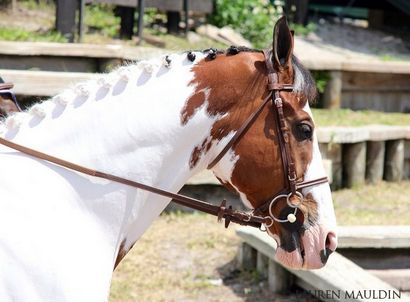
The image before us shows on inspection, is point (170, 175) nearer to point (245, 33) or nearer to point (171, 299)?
point (171, 299)

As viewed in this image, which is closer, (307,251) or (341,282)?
(307,251)

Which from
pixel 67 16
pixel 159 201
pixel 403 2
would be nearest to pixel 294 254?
pixel 159 201

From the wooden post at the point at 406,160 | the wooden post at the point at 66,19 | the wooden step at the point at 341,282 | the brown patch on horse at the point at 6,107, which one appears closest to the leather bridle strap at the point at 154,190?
the brown patch on horse at the point at 6,107

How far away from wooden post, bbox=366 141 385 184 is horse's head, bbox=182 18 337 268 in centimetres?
558

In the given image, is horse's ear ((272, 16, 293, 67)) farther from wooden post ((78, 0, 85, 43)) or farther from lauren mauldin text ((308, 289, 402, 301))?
wooden post ((78, 0, 85, 43))

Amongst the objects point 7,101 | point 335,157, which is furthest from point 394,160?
point 7,101

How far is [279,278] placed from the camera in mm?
5664

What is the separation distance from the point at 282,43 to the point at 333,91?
262 inches

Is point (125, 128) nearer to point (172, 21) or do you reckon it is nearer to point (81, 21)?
point (81, 21)

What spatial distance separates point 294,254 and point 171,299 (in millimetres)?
2776

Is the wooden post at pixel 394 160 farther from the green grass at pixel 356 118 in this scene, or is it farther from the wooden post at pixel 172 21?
the wooden post at pixel 172 21

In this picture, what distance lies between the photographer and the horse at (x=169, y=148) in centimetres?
270

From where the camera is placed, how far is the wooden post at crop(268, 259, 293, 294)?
18.6 feet

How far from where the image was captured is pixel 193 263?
246 inches
